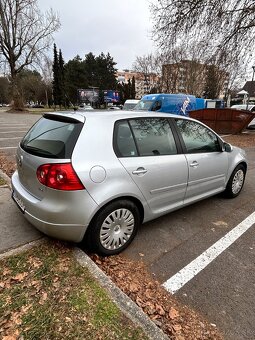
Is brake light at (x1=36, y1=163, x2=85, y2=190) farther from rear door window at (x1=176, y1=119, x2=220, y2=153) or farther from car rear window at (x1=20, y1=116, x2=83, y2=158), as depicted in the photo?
rear door window at (x1=176, y1=119, x2=220, y2=153)

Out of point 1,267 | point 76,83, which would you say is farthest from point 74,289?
point 76,83

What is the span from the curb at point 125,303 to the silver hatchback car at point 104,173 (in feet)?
0.76

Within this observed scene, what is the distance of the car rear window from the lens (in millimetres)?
2566

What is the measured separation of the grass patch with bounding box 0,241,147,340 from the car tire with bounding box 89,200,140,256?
1.11 feet

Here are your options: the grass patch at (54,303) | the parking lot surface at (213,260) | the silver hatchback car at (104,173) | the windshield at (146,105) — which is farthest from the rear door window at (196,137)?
the windshield at (146,105)

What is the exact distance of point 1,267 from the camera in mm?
2514

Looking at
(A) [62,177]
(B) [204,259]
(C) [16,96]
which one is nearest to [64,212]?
(A) [62,177]

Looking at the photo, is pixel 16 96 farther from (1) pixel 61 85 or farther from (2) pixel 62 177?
(2) pixel 62 177

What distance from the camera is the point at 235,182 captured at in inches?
185

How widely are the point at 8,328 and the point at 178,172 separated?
7.95 ft

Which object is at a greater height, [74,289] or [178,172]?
[178,172]

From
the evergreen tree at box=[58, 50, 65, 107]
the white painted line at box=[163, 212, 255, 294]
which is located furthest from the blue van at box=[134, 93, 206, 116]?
the evergreen tree at box=[58, 50, 65, 107]

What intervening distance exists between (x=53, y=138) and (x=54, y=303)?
1.62 m

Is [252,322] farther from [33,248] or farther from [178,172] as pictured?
[33,248]
